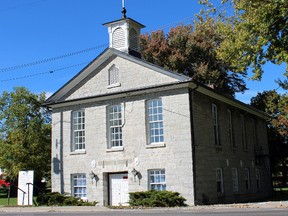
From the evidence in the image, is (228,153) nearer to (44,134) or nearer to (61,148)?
(61,148)

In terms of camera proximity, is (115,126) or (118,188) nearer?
(118,188)

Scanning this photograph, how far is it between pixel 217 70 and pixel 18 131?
20.7m

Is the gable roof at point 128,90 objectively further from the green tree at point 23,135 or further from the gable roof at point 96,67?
the green tree at point 23,135

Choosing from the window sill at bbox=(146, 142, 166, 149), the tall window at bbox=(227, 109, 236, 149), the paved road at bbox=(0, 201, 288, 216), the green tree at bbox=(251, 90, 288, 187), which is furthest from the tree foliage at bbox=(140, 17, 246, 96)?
the paved road at bbox=(0, 201, 288, 216)

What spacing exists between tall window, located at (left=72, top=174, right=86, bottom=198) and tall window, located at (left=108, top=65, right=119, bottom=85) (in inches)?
239

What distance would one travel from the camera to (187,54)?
1645 inches

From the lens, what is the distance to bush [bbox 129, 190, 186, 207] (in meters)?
21.8

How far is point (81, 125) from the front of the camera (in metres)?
27.4

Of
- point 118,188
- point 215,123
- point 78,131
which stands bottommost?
point 118,188

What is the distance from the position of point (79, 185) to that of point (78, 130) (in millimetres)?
3467

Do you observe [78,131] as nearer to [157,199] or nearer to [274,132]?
[157,199]

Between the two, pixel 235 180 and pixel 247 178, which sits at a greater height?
pixel 247 178

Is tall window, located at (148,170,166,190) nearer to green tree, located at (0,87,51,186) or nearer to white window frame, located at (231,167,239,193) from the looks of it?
white window frame, located at (231,167,239,193)

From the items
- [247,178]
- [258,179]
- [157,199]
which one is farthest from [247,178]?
[157,199]
